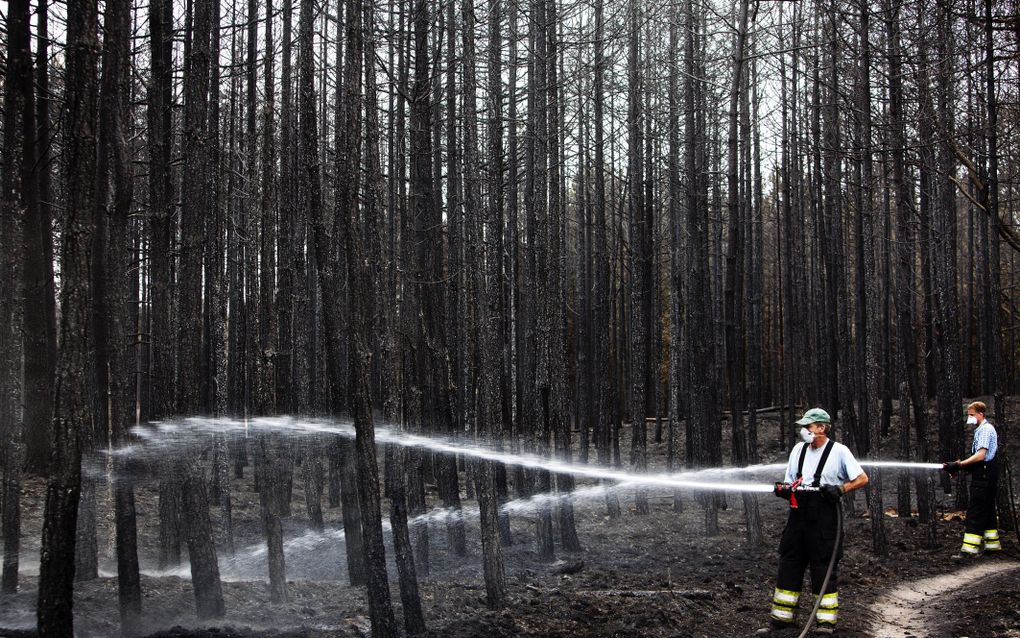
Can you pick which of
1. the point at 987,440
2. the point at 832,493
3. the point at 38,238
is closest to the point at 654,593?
the point at 832,493

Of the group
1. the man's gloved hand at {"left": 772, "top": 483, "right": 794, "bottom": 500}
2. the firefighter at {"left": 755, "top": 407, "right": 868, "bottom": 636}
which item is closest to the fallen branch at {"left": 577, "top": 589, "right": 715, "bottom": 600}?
the firefighter at {"left": 755, "top": 407, "right": 868, "bottom": 636}

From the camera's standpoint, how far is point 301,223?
13312 millimetres

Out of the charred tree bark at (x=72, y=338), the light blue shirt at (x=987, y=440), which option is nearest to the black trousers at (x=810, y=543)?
the light blue shirt at (x=987, y=440)

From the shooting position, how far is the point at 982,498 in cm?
1253

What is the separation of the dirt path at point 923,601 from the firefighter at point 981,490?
322mm

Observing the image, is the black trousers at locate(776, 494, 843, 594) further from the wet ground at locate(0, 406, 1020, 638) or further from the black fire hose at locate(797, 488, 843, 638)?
the wet ground at locate(0, 406, 1020, 638)

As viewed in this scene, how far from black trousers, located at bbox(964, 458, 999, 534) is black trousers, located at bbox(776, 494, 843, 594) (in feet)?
16.3

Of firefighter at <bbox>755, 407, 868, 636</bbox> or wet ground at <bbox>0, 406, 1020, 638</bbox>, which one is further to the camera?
wet ground at <bbox>0, 406, 1020, 638</bbox>

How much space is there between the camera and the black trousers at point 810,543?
350 inches

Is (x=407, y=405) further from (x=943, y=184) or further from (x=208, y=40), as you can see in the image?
(x=943, y=184)

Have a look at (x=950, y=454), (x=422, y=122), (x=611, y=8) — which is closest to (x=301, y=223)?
(x=422, y=122)

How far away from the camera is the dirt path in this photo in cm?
923

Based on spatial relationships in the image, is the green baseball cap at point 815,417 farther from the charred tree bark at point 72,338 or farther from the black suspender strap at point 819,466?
the charred tree bark at point 72,338

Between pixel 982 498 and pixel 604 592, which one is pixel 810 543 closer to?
pixel 604 592
